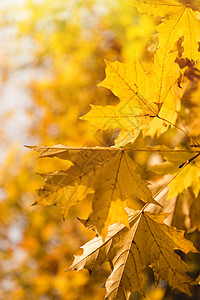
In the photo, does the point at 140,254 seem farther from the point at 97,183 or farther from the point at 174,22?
the point at 174,22

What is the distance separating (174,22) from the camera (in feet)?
2.21

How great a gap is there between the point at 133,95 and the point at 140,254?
324 mm

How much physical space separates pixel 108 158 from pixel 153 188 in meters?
0.39

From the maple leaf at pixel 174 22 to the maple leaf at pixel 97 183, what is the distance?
0.87 feet

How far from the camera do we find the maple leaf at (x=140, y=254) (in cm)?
61

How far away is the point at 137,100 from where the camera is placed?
0.64m

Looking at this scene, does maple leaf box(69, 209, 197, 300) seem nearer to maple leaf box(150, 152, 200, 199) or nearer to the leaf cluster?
the leaf cluster

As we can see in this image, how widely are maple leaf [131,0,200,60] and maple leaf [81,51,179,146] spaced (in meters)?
0.06

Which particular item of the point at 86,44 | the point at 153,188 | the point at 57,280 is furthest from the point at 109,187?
the point at 86,44

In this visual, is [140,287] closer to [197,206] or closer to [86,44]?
[197,206]

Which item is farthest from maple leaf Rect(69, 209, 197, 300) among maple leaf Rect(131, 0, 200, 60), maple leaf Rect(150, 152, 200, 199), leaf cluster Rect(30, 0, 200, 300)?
maple leaf Rect(131, 0, 200, 60)

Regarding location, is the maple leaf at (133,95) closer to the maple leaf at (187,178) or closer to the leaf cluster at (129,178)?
the leaf cluster at (129,178)

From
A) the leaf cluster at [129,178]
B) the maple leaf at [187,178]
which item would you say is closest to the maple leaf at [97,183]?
the leaf cluster at [129,178]

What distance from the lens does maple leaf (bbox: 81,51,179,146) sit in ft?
2.03
